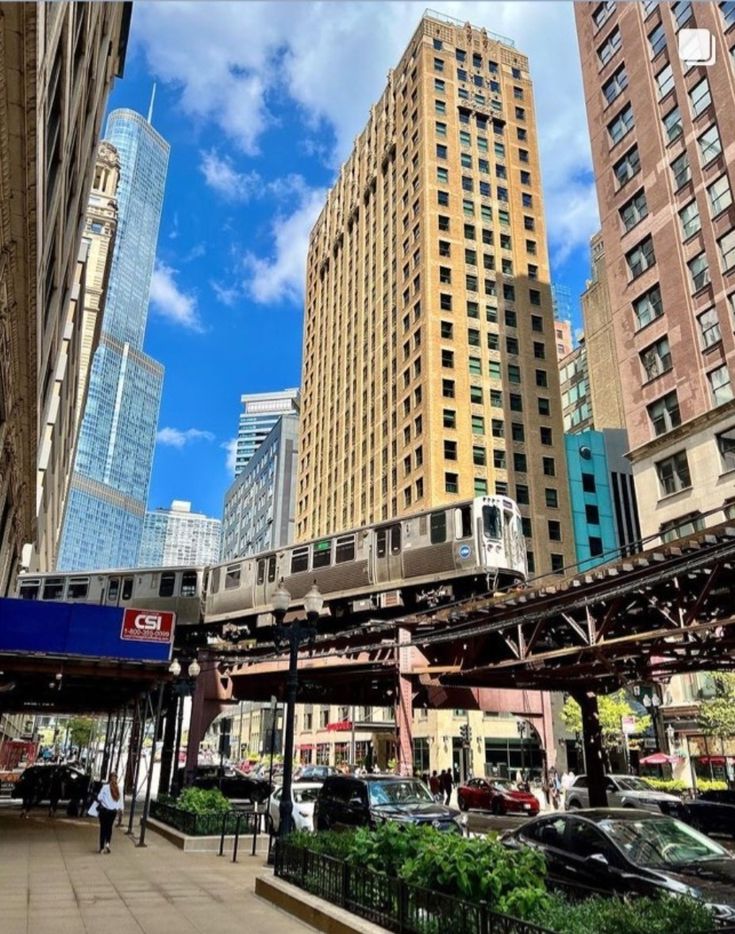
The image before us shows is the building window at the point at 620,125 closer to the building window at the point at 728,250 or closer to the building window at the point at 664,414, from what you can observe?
the building window at the point at 728,250

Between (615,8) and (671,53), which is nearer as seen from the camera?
(671,53)

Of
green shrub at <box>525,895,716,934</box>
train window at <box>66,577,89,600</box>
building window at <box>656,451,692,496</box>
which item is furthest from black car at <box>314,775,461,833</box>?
building window at <box>656,451,692,496</box>

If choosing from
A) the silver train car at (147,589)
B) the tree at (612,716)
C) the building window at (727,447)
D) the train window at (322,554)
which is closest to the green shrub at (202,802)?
the train window at (322,554)

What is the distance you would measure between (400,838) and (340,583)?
20702 mm

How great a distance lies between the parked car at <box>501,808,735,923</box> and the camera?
8.52m

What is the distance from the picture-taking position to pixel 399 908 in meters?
7.98

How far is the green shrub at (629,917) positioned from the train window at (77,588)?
3299 centimetres

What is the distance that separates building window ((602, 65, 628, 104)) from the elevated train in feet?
106

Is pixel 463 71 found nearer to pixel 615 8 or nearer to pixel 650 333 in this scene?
pixel 615 8

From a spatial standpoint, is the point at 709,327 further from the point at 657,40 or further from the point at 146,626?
the point at 146,626

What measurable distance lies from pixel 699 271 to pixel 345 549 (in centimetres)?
2427

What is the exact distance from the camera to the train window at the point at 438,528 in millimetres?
26980

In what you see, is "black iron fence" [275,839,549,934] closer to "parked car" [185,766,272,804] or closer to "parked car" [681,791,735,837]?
"parked car" [681,791,735,837]

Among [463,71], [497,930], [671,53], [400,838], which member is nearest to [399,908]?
[400,838]
